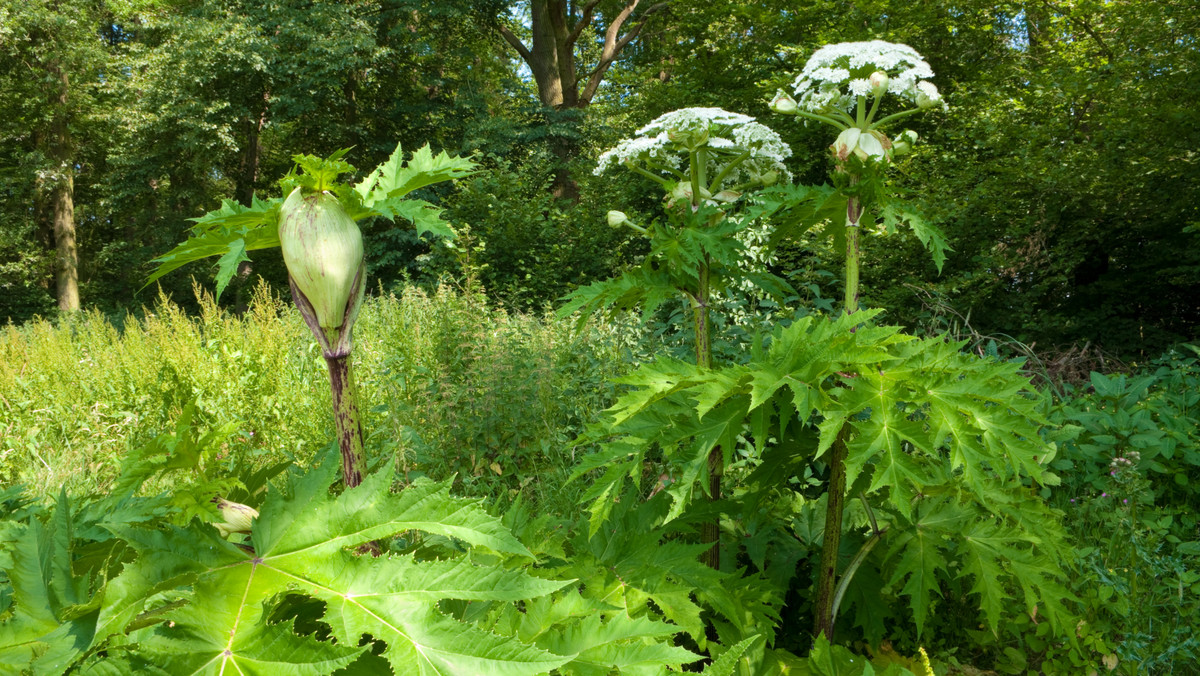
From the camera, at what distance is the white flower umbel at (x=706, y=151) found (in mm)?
1947

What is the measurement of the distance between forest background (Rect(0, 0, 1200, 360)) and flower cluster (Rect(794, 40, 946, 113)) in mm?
2595

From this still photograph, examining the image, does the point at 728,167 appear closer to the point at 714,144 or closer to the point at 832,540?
the point at 714,144

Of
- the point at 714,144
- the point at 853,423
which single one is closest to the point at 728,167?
the point at 714,144

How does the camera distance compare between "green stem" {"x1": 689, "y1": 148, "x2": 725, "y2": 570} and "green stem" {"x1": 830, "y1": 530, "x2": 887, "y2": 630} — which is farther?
"green stem" {"x1": 689, "y1": 148, "x2": 725, "y2": 570}

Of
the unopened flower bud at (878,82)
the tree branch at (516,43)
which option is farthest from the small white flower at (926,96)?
the tree branch at (516,43)

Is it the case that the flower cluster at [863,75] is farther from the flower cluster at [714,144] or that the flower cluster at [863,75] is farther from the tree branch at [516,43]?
the tree branch at [516,43]

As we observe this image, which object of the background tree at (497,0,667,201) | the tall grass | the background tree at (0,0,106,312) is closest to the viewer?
the tall grass

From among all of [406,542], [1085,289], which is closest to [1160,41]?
[1085,289]

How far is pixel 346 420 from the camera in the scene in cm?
91

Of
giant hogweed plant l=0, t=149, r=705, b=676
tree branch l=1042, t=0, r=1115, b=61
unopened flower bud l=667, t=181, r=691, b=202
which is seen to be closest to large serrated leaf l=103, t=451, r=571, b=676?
giant hogweed plant l=0, t=149, r=705, b=676

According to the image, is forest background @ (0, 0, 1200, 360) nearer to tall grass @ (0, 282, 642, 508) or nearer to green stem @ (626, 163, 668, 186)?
tall grass @ (0, 282, 642, 508)

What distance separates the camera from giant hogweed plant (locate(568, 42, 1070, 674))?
1.28 metres

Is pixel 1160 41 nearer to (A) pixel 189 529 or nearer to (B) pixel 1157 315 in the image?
(B) pixel 1157 315

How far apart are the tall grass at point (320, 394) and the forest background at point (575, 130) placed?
84cm
